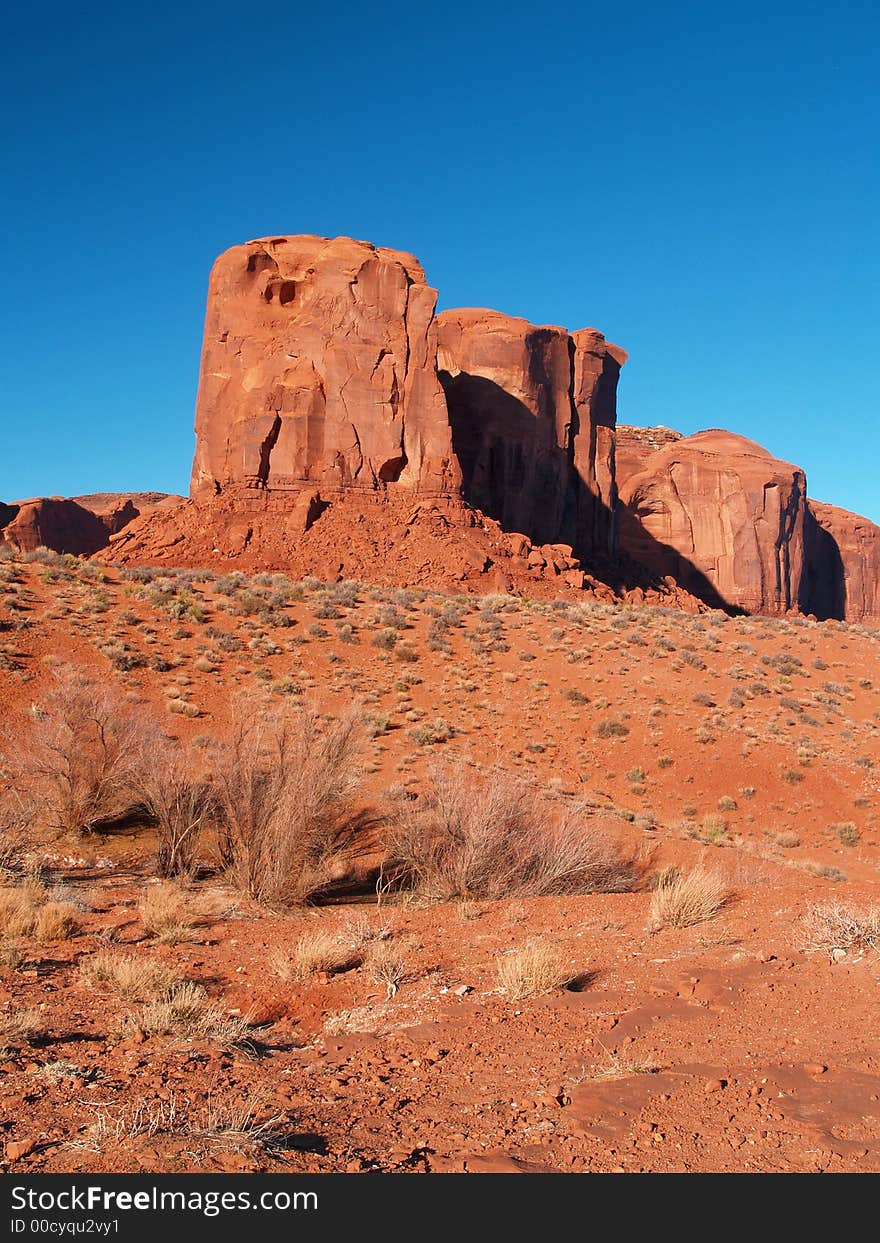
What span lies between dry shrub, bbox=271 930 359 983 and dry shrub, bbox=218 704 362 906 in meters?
2.51

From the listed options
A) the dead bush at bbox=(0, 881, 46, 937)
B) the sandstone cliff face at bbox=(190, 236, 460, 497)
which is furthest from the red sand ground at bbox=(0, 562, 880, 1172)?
the sandstone cliff face at bbox=(190, 236, 460, 497)

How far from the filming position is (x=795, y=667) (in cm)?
2875

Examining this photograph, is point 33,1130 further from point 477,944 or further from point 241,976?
point 477,944

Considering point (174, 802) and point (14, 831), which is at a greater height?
point (174, 802)

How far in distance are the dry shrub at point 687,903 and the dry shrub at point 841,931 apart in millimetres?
1031

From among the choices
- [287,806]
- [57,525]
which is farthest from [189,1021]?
[57,525]

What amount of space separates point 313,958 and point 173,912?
7.00 feet

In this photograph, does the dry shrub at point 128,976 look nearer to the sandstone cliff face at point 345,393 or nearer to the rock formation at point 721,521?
the sandstone cliff face at point 345,393

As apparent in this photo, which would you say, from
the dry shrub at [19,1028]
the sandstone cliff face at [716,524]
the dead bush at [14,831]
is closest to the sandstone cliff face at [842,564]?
the sandstone cliff face at [716,524]

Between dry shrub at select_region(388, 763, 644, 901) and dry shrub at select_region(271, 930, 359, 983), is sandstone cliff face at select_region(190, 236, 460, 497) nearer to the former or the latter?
dry shrub at select_region(388, 763, 644, 901)

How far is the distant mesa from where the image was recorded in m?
42.4

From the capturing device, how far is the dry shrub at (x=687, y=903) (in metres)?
8.52

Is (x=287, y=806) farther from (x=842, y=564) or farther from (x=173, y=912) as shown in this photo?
Answer: (x=842, y=564)

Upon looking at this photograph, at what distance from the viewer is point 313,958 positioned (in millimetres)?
7129
